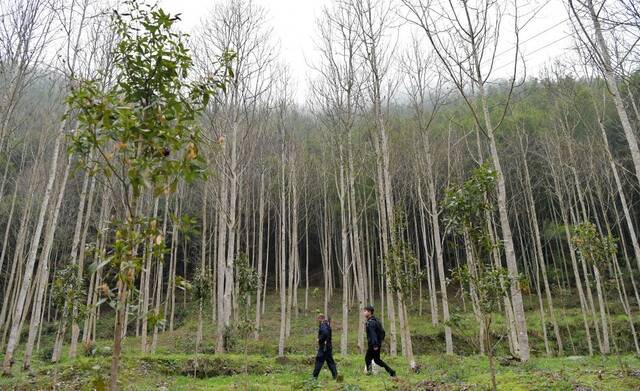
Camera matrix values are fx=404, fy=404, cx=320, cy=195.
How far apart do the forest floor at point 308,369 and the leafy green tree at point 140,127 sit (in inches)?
26.5

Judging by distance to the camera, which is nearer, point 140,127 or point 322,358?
point 140,127

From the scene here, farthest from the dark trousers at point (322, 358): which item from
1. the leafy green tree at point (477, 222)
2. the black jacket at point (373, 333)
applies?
the leafy green tree at point (477, 222)

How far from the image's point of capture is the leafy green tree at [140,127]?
2.77 m

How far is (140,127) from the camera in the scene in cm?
293

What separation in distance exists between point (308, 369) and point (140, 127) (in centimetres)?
1062

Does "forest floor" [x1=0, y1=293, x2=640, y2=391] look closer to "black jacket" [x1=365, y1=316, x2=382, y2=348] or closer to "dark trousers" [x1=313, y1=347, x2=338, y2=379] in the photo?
"dark trousers" [x1=313, y1=347, x2=338, y2=379]

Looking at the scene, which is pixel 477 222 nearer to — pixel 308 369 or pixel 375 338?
pixel 375 338

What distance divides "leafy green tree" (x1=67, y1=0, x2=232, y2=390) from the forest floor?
673mm

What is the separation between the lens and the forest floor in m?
6.74

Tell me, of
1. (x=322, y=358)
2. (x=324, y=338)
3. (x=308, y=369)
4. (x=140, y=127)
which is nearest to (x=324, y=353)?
(x=322, y=358)

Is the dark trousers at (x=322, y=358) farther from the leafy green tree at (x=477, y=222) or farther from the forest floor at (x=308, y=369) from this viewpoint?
the leafy green tree at (x=477, y=222)

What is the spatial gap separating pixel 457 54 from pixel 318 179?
632 inches

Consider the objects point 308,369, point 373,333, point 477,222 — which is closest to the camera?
point 477,222

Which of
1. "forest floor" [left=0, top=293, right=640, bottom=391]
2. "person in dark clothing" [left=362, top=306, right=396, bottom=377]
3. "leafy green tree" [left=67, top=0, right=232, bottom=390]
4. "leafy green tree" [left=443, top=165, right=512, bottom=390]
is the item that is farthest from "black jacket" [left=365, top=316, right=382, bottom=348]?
"leafy green tree" [left=67, top=0, right=232, bottom=390]
